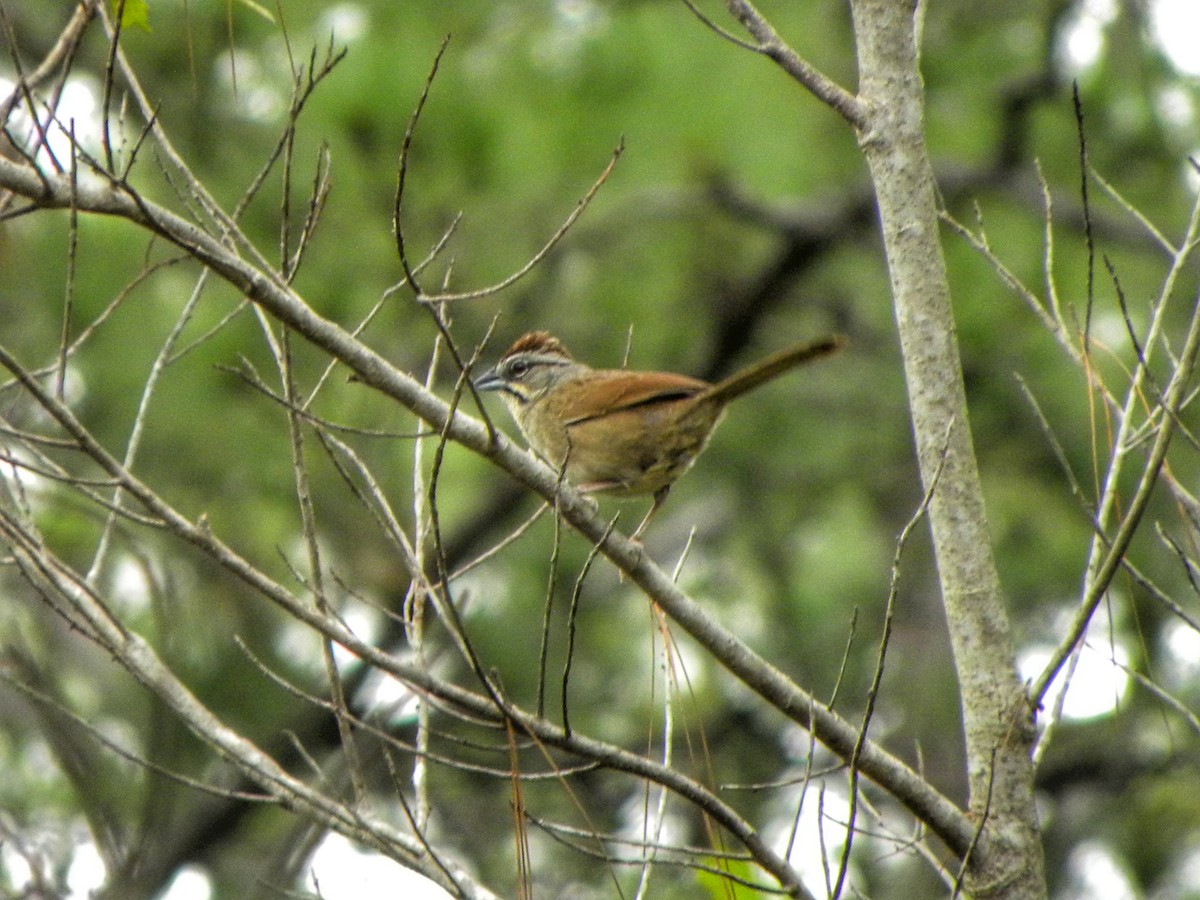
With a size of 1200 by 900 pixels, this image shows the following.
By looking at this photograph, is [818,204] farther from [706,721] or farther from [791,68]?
[791,68]

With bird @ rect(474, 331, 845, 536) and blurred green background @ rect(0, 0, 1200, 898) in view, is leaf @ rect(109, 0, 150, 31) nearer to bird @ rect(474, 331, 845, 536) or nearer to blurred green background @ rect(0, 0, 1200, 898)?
bird @ rect(474, 331, 845, 536)

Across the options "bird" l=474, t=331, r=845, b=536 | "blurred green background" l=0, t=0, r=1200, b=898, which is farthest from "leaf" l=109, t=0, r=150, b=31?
"blurred green background" l=0, t=0, r=1200, b=898

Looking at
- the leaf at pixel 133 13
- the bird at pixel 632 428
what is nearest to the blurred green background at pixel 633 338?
the bird at pixel 632 428

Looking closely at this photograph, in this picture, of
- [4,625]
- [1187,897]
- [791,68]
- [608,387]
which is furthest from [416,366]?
[1187,897]

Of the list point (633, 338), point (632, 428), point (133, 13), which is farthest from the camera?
point (633, 338)

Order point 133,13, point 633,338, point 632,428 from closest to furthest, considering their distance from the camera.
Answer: point 133,13 → point 632,428 → point 633,338

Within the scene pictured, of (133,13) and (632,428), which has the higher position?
(632,428)

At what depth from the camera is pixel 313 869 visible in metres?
3.50

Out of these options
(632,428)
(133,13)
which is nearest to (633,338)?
(632,428)

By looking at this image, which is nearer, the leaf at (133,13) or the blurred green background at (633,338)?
the leaf at (133,13)

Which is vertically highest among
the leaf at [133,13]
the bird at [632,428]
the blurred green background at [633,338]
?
the blurred green background at [633,338]

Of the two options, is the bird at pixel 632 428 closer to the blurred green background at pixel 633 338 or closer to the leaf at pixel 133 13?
the leaf at pixel 133 13

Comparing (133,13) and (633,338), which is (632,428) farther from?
(633,338)

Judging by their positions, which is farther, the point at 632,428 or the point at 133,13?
the point at 632,428
